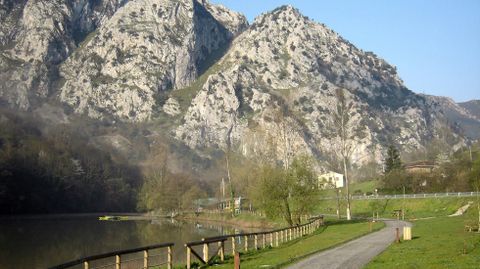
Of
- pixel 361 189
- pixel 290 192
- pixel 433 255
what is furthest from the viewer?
pixel 361 189

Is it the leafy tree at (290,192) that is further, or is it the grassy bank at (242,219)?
the grassy bank at (242,219)

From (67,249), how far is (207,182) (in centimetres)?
13524

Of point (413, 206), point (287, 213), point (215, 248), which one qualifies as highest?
point (287, 213)

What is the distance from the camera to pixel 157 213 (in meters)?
136

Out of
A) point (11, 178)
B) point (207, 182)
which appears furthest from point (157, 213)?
point (207, 182)

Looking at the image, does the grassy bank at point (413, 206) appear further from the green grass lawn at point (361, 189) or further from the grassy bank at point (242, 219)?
the green grass lawn at point (361, 189)

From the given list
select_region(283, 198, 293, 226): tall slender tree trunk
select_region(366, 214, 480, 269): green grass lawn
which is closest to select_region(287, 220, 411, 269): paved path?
select_region(366, 214, 480, 269): green grass lawn

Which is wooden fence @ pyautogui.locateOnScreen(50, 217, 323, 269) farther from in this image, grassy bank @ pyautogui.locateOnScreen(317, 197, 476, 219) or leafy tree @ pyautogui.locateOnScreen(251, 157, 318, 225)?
grassy bank @ pyautogui.locateOnScreen(317, 197, 476, 219)

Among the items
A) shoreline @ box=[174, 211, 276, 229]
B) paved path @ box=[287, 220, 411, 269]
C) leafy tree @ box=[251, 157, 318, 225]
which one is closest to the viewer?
paved path @ box=[287, 220, 411, 269]

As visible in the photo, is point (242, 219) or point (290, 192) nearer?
point (290, 192)

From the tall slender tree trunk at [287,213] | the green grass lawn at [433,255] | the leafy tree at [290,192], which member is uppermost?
the leafy tree at [290,192]

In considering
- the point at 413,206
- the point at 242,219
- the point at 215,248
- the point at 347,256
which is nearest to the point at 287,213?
the point at 215,248

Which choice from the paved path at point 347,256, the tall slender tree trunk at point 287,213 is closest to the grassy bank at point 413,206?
the tall slender tree trunk at point 287,213

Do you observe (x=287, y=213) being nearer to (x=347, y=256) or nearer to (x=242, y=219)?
(x=347, y=256)
